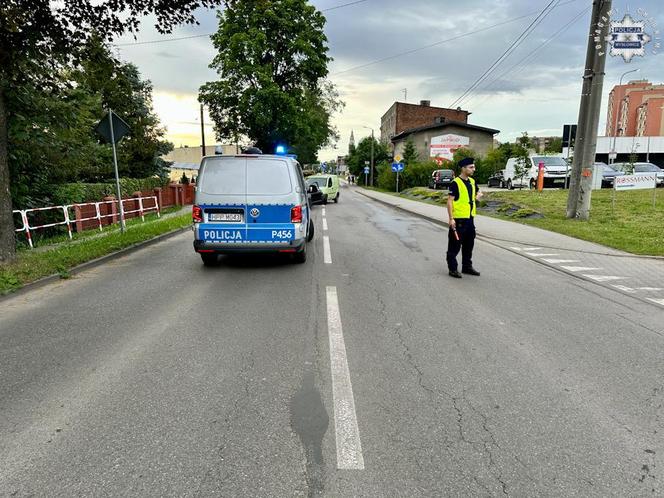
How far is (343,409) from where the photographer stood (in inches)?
126

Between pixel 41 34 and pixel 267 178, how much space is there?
4590 mm

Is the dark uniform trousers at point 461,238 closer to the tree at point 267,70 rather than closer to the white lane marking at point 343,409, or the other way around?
the white lane marking at point 343,409

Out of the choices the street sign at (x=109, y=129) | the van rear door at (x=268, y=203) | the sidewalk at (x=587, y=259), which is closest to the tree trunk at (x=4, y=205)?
the street sign at (x=109, y=129)

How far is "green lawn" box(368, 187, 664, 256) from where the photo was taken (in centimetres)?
1116

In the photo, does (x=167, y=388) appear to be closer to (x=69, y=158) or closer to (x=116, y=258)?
(x=116, y=258)

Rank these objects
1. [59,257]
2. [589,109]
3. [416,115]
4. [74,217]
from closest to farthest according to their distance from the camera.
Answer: [59,257] < [589,109] < [74,217] < [416,115]

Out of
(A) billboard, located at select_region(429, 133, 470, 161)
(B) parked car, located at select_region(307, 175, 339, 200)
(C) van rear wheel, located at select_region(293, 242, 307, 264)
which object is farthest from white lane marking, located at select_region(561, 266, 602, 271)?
(A) billboard, located at select_region(429, 133, 470, 161)

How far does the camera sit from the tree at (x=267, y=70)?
34188 millimetres

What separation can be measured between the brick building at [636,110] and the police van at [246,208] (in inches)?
3614

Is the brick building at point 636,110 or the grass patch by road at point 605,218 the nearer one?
the grass patch by road at point 605,218

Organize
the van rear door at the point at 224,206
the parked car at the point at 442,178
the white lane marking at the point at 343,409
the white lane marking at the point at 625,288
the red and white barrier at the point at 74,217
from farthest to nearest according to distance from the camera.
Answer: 1. the parked car at the point at 442,178
2. the red and white barrier at the point at 74,217
3. the van rear door at the point at 224,206
4. the white lane marking at the point at 625,288
5. the white lane marking at the point at 343,409

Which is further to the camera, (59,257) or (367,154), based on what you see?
(367,154)

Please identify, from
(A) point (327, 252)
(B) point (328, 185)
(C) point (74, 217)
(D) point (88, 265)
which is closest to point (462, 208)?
(A) point (327, 252)

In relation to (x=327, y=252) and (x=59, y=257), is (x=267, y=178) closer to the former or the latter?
(x=327, y=252)
